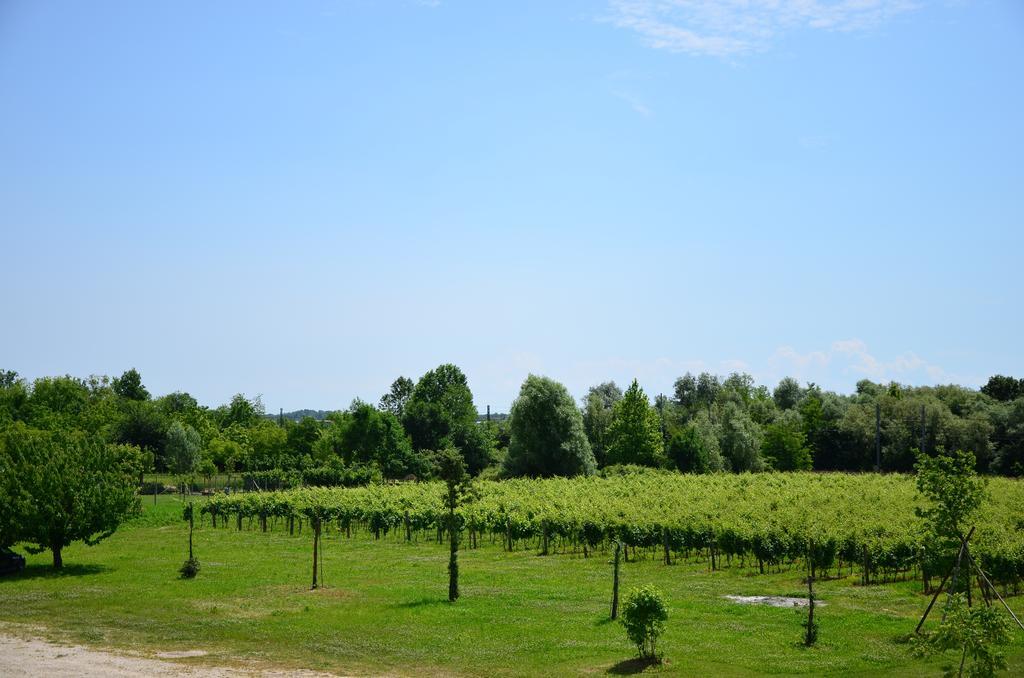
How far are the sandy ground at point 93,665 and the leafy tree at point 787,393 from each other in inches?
4160

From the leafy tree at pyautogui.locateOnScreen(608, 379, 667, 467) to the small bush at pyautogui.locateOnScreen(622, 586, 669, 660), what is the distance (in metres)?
60.2

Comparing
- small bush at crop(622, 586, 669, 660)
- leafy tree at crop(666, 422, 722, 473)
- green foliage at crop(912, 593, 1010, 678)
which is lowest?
small bush at crop(622, 586, 669, 660)

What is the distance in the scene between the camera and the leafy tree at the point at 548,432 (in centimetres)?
7455

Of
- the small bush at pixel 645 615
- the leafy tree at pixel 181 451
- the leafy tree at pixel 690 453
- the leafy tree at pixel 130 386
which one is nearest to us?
the small bush at pixel 645 615

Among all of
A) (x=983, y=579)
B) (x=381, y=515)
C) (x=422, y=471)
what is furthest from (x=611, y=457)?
(x=983, y=579)

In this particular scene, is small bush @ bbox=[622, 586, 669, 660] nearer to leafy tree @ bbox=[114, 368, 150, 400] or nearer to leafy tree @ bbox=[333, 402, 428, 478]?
leafy tree @ bbox=[333, 402, 428, 478]

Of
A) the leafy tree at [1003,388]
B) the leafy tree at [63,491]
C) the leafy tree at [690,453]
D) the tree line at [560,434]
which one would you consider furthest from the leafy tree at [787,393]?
the leafy tree at [63,491]

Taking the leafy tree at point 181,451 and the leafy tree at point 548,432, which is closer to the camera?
the leafy tree at point 548,432

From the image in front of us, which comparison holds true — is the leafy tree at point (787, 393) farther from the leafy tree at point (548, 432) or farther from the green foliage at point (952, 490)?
the green foliage at point (952, 490)

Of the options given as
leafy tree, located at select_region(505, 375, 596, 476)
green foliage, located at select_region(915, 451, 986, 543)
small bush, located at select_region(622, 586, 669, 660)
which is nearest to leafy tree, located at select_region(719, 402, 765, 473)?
leafy tree, located at select_region(505, 375, 596, 476)

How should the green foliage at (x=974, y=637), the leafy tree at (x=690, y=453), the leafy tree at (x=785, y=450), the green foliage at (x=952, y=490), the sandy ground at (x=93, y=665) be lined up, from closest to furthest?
the green foliage at (x=974, y=637) < the sandy ground at (x=93, y=665) < the green foliage at (x=952, y=490) < the leafy tree at (x=690, y=453) < the leafy tree at (x=785, y=450)

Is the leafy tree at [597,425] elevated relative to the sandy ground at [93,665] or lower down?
elevated

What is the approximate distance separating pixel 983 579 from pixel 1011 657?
71.2 inches

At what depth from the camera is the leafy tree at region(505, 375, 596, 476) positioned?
74.6 m
